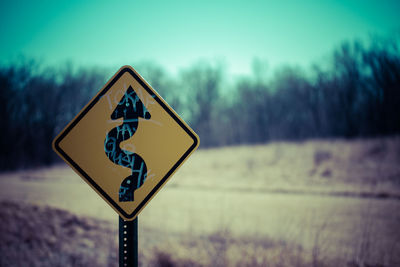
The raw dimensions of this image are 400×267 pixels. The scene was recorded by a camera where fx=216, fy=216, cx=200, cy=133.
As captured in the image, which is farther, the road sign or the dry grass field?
the dry grass field

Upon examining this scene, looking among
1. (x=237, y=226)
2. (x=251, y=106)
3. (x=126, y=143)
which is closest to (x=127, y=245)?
(x=126, y=143)

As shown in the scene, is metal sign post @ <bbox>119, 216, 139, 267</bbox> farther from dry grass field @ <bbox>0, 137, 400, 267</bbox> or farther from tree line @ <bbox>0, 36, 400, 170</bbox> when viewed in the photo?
tree line @ <bbox>0, 36, 400, 170</bbox>

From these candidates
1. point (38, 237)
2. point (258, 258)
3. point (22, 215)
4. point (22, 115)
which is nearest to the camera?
point (258, 258)

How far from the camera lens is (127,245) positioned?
123 centimetres

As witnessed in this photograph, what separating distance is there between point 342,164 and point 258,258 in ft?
36.0

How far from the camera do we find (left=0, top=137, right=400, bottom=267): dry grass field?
3039 mm

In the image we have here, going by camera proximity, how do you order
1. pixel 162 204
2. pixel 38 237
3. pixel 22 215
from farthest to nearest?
pixel 162 204, pixel 22 215, pixel 38 237

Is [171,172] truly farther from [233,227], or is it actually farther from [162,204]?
[162,204]

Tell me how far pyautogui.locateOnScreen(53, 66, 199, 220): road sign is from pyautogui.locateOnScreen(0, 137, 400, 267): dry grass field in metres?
2.25

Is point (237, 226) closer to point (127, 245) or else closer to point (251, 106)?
point (127, 245)

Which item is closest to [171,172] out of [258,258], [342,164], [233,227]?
[258,258]

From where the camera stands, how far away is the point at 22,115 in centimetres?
1321

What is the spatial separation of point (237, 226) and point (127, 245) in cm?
423

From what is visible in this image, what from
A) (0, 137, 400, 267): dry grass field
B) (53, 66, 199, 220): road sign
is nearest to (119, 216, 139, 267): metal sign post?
(53, 66, 199, 220): road sign
